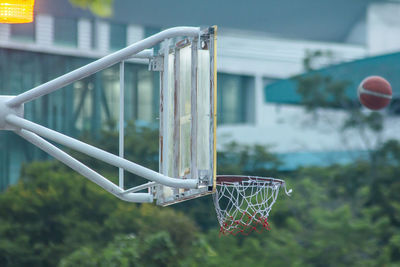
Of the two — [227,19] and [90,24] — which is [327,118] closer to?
[90,24]

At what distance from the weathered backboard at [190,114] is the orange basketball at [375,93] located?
3145 millimetres

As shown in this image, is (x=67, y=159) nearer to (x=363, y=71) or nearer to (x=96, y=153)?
(x=96, y=153)

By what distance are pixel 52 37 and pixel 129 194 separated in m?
14.2

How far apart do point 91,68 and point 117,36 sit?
52.9 feet

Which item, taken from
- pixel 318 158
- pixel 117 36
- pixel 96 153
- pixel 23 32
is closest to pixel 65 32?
pixel 23 32

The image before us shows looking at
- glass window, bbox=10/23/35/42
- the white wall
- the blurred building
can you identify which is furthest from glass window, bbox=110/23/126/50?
the white wall

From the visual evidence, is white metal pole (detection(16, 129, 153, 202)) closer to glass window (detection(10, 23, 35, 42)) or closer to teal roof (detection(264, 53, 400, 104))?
teal roof (detection(264, 53, 400, 104))

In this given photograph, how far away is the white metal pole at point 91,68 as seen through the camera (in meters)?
4.77

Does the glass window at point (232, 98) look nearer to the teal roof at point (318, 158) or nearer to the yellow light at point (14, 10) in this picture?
the teal roof at point (318, 158)

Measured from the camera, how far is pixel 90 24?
20375mm

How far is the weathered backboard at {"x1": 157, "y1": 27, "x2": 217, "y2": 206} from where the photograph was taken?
487 centimetres

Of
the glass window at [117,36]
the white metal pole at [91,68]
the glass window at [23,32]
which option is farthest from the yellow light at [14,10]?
the glass window at [117,36]

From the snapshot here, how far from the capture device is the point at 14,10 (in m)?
4.98

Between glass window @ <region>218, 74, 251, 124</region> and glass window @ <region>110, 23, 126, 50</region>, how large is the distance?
11.2 ft
